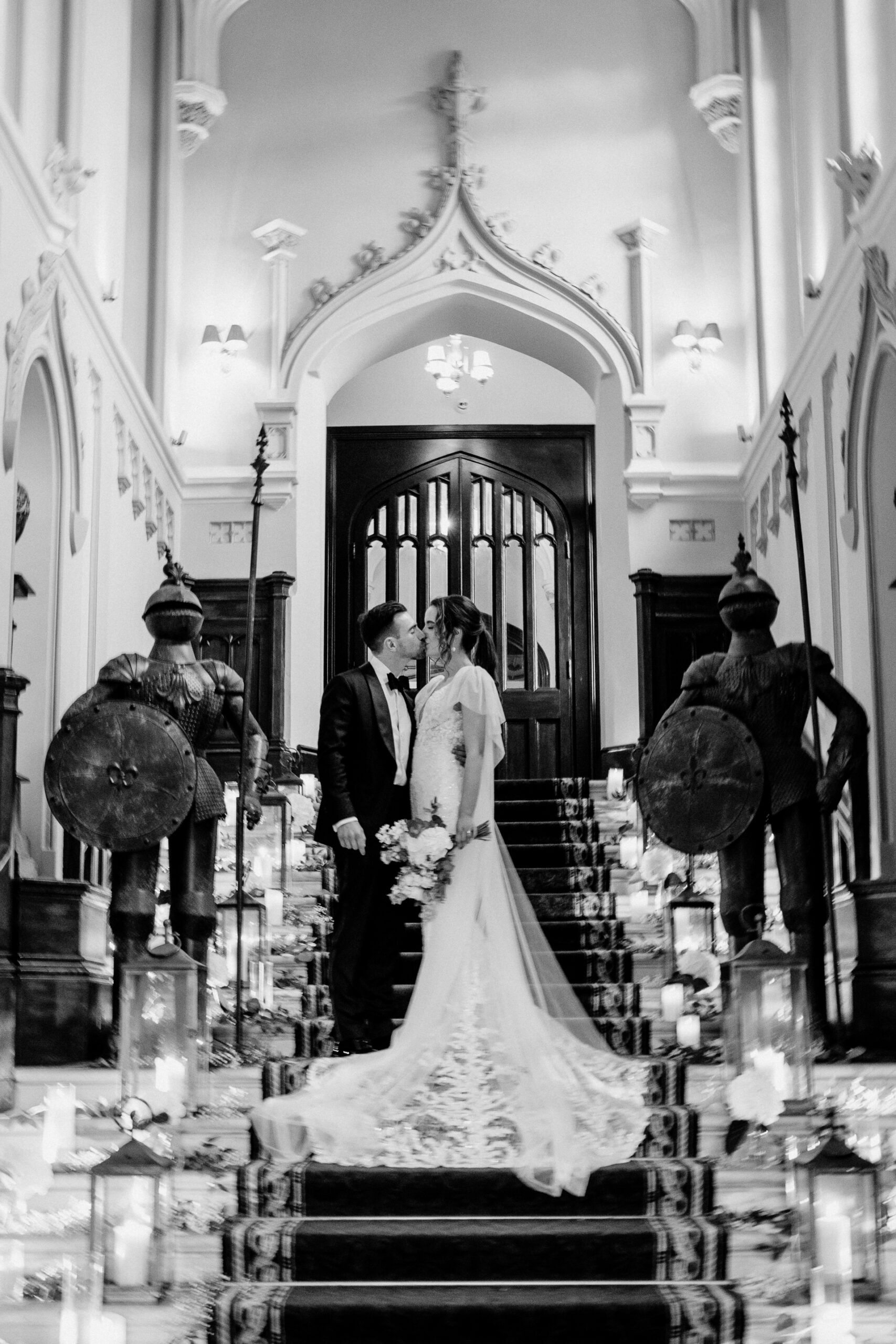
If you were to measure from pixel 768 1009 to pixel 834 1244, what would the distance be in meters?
1.45

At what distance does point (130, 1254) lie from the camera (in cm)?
404

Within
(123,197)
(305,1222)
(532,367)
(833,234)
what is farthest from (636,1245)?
(532,367)

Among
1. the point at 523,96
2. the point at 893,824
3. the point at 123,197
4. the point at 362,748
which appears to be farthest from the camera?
the point at 523,96

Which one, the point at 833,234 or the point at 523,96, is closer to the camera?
the point at 833,234

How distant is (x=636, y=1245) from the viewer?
14.4 ft

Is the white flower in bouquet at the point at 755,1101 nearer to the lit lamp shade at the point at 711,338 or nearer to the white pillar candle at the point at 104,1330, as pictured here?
the white pillar candle at the point at 104,1330

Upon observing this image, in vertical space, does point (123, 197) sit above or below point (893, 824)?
above

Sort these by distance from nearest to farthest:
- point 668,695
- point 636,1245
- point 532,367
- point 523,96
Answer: point 636,1245 < point 668,695 < point 523,96 < point 532,367

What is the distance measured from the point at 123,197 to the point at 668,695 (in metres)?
5.01

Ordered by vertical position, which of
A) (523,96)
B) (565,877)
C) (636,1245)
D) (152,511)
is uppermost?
(523,96)

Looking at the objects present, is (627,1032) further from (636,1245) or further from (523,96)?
(523,96)

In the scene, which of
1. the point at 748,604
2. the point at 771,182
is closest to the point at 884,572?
the point at 748,604

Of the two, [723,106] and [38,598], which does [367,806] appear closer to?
[38,598]

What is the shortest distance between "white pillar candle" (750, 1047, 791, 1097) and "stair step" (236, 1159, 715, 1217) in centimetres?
51
